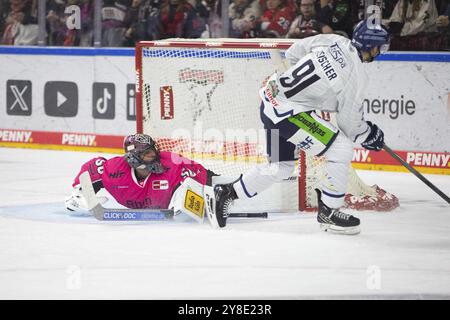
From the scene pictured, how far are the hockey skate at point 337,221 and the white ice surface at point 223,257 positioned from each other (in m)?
0.06

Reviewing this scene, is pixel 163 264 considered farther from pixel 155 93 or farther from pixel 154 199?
pixel 155 93

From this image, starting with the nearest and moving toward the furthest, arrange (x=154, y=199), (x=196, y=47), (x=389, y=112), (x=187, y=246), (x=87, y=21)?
(x=187, y=246), (x=154, y=199), (x=196, y=47), (x=389, y=112), (x=87, y=21)

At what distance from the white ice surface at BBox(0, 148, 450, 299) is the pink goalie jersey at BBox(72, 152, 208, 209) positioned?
231mm

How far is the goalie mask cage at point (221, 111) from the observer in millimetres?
7730

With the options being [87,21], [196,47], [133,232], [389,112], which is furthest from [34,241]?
[87,21]

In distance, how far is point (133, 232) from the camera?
22.4 ft

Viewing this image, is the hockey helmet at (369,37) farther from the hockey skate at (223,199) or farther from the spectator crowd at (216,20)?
the spectator crowd at (216,20)

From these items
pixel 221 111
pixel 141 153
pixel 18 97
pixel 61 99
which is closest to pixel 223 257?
pixel 141 153

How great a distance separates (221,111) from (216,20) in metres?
2.72

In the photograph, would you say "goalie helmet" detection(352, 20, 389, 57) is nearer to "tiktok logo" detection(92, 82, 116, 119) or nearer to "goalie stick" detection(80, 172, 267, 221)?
"goalie stick" detection(80, 172, 267, 221)

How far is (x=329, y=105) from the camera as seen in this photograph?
22.1ft

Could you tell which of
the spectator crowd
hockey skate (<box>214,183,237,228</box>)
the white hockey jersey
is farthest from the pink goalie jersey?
the spectator crowd

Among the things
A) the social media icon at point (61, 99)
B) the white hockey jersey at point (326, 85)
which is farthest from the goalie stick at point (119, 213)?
the social media icon at point (61, 99)

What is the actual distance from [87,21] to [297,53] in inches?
197
